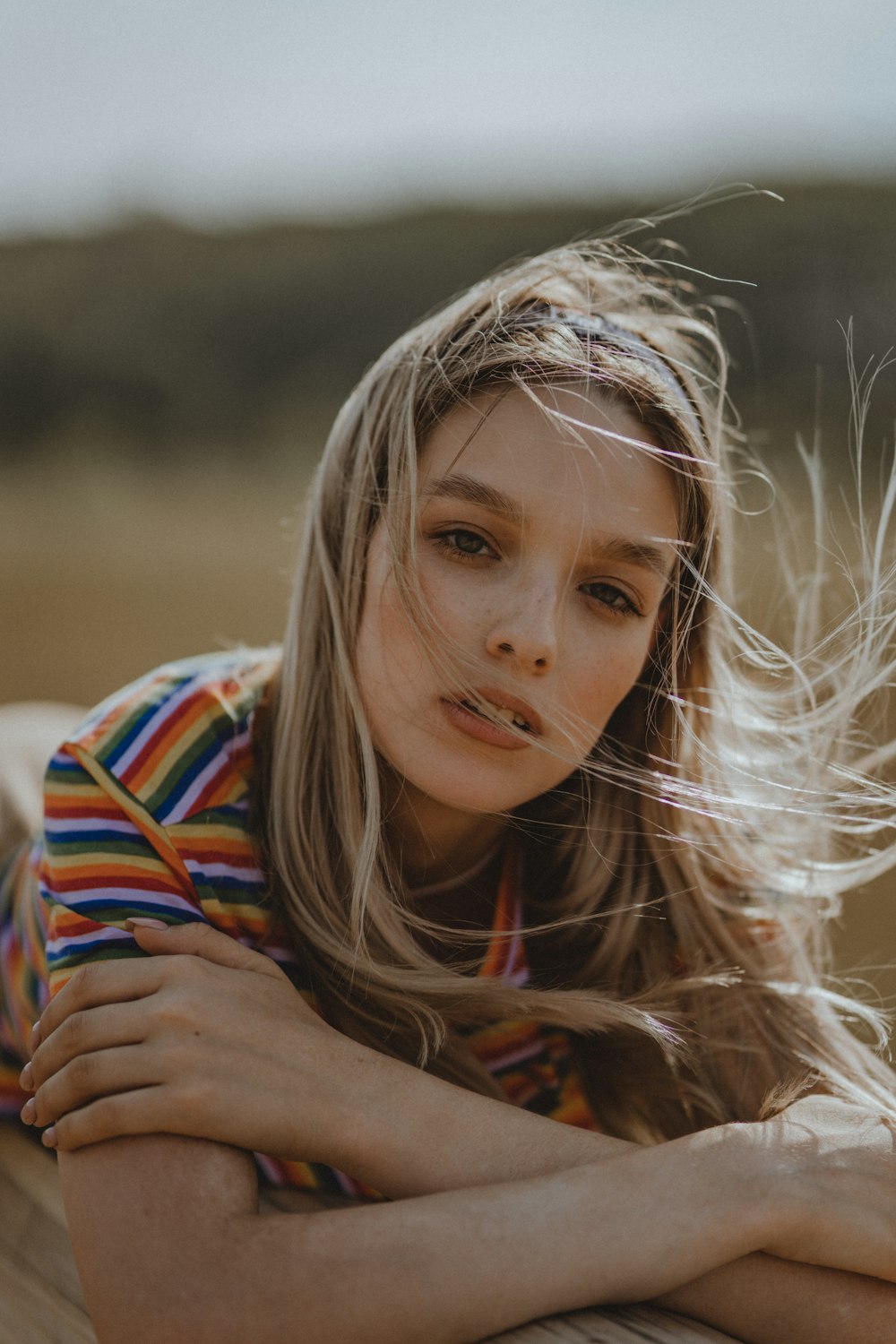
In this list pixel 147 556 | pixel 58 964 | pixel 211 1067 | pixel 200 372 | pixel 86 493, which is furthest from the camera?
pixel 200 372

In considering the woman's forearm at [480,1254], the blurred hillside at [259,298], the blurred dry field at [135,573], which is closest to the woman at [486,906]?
the woman's forearm at [480,1254]

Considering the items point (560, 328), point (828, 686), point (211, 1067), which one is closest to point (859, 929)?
point (828, 686)

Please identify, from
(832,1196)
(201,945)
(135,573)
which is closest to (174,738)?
(201,945)

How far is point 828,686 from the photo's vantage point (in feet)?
6.59

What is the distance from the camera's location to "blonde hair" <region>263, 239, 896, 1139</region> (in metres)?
1.68

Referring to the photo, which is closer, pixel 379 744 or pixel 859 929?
pixel 379 744

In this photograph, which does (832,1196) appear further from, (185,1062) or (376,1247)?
(185,1062)

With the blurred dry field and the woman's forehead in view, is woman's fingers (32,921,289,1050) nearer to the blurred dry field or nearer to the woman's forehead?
the woman's forehead

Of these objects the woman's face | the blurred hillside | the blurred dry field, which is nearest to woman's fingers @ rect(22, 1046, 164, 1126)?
the woman's face

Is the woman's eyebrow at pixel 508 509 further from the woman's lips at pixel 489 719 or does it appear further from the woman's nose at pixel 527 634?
the woman's lips at pixel 489 719

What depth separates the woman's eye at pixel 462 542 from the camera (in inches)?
64.7

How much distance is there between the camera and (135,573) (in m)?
8.12

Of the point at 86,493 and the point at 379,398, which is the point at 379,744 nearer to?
the point at 379,398

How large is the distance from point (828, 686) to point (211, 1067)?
1.26 metres
